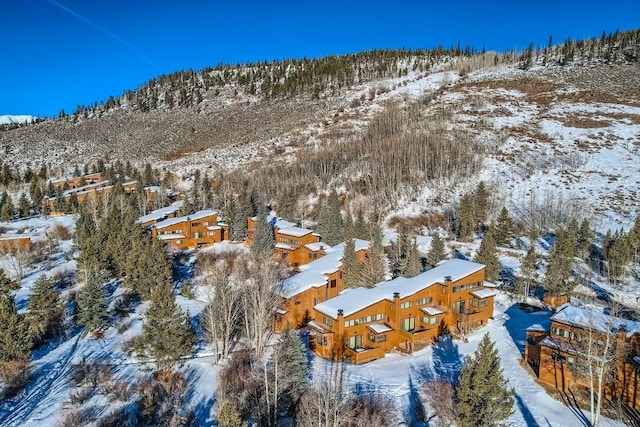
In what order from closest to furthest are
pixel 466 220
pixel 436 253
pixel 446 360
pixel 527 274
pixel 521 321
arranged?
pixel 446 360 < pixel 521 321 < pixel 527 274 < pixel 436 253 < pixel 466 220

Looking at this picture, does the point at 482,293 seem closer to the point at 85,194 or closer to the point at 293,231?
the point at 293,231

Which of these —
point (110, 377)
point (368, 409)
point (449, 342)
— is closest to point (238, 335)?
point (110, 377)

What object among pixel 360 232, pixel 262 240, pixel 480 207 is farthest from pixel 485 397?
pixel 480 207

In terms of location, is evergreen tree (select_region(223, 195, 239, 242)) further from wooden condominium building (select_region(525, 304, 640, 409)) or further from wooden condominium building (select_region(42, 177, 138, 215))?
wooden condominium building (select_region(525, 304, 640, 409))

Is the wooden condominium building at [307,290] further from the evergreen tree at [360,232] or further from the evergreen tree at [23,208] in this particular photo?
the evergreen tree at [23,208]

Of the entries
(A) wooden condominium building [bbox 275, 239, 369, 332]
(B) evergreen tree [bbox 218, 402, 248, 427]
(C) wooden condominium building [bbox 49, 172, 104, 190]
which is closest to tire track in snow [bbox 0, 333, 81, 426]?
(B) evergreen tree [bbox 218, 402, 248, 427]

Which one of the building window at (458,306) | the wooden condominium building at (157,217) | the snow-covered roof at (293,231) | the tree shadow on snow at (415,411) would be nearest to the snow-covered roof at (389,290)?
the building window at (458,306)
